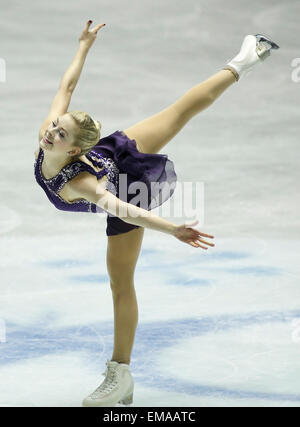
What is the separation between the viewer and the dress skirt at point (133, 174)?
2.89 meters

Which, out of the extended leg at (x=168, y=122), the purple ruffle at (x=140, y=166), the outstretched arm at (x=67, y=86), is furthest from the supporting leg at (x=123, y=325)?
the outstretched arm at (x=67, y=86)

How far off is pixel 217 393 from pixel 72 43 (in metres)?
5.72

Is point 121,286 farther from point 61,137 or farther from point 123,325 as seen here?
point 61,137

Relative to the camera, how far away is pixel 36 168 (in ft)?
9.02

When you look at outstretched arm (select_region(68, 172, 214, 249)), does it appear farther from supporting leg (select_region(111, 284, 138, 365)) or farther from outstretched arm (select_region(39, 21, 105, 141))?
supporting leg (select_region(111, 284, 138, 365))

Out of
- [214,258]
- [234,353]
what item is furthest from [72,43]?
[234,353]

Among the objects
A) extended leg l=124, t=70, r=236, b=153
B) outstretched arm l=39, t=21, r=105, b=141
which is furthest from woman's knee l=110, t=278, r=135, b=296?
outstretched arm l=39, t=21, r=105, b=141

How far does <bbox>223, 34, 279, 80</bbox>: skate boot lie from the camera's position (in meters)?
3.17

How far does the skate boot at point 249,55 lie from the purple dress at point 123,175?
22.6 inches

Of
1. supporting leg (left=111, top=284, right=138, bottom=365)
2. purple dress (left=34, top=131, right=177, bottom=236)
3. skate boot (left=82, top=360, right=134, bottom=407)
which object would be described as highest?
purple dress (left=34, top=131, right=177, bottom=236)

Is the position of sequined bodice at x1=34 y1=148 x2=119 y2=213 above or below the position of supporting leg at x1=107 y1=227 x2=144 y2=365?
above

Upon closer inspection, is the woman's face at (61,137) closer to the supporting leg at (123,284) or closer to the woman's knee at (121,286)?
the supporting leg at (123,284)

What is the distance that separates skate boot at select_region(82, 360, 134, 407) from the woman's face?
0.95 metres

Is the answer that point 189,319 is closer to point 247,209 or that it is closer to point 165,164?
point 165,164
